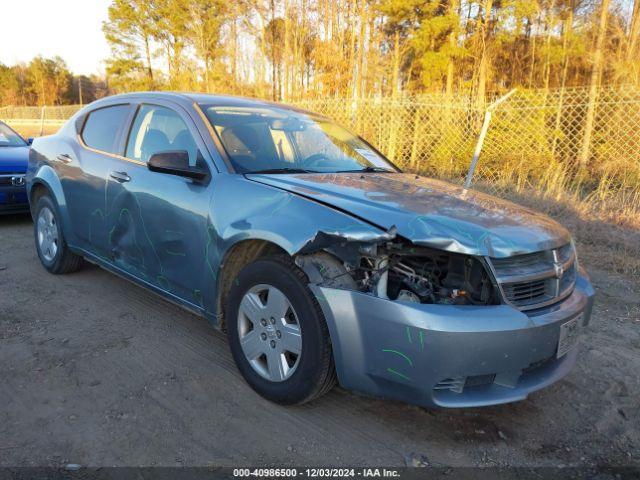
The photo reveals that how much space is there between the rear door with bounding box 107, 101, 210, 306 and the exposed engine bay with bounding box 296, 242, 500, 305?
0.92 meters

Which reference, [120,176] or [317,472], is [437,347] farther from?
[120,176]

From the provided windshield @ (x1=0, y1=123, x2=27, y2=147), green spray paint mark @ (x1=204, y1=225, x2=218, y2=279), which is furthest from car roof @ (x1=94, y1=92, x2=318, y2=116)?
windshield @ (x1=0, y1=123, x2=27, y2=147)

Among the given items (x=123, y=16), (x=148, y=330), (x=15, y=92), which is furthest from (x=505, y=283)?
(x=15, y=92)

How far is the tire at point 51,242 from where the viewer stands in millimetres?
4344

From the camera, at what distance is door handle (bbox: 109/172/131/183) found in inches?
133

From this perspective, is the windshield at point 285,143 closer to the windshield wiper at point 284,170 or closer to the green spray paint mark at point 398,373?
the windshield wiper at point 284,170

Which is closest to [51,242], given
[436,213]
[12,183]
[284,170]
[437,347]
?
[12,183]

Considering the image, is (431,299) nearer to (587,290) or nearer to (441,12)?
(587,290)

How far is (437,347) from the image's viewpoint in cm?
200

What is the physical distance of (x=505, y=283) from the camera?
2141 mm

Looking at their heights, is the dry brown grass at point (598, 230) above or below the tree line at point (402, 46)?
below

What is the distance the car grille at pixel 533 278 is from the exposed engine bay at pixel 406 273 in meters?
0.07

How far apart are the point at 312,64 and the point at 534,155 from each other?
9400 mm

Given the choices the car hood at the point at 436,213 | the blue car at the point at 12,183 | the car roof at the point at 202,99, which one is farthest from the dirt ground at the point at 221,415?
the blue car at the point at 12,183
